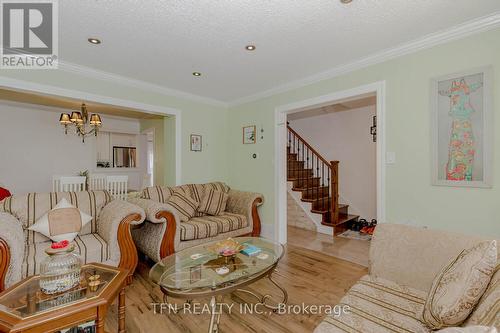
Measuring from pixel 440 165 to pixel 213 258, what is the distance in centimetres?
228

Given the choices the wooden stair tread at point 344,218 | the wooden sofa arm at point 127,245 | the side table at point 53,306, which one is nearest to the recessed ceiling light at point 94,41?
the wooden sofa arm at point 127,245

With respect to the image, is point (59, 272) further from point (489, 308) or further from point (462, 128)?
point (462, 128)

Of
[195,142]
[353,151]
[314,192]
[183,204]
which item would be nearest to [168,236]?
[183,204]

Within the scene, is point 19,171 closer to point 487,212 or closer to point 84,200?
point 84,200

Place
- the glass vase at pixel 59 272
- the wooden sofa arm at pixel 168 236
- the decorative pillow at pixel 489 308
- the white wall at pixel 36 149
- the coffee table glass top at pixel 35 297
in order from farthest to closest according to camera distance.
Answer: the white wall at pixel 36 149, the wooden sofa arm at pixel 168 236, the glass vase at pixel 59 272, the coffee table glass top at pixel 35 297, the decorative pillow at pixel 489 308

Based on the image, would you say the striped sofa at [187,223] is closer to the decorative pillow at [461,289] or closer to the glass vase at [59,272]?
the glass vase at [59,272]

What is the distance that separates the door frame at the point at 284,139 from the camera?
2.67 meters

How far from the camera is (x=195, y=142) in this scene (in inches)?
167

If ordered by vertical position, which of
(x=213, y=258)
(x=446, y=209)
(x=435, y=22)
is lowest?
(x=213, y=258)

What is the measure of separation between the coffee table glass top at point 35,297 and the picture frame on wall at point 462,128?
2950mm

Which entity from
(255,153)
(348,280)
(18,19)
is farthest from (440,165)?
(18,19)

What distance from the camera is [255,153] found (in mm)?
4160

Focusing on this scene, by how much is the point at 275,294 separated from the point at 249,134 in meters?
2.68

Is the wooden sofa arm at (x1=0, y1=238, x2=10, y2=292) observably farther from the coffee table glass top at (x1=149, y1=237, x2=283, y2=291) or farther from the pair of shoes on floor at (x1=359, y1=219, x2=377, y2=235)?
the pair of shoes on floor at (x1=359, y1=219, x2=377, y2=235)
